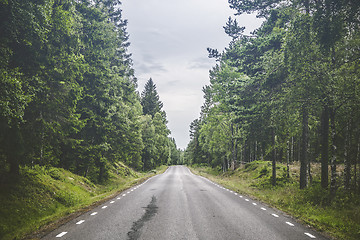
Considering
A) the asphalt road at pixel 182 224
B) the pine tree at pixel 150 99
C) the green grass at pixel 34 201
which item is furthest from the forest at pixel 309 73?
the pine tree at pixel 150 99

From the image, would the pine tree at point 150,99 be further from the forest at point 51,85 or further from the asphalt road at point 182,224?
the asphalt road at point 182,224

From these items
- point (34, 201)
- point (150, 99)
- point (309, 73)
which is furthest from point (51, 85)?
point (150, 99)

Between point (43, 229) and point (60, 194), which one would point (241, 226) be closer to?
point (43, 229)

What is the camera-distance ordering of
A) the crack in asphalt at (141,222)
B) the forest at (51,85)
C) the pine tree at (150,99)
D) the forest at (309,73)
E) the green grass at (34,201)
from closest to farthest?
1. the crack in asphalt at (141,222)
2. the green grass at (34,201)
3. the forest at (51,85)
4. the forest at (309,73)
5. the pine tree at (150,99)

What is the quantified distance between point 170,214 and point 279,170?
18286 mm

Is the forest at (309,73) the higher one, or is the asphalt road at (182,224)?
the forest at (309,73)

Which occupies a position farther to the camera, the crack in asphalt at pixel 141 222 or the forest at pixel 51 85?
the forest at pixel 51 85

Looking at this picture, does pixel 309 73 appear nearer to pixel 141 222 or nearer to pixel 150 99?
pixel 141 222

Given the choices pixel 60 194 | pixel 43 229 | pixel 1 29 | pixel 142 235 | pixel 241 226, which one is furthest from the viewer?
pixel 60 194

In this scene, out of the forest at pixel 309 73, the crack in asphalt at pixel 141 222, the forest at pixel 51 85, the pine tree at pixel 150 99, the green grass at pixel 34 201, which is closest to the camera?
the crack in asphalt at pixel 141 222

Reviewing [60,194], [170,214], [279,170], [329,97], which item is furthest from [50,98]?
[279,170]

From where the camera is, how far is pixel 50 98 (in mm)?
10734

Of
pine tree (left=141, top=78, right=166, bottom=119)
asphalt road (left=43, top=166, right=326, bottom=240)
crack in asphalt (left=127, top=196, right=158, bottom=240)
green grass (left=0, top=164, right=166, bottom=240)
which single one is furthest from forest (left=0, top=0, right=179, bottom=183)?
pine tree (left=141, top=78, right=166, bottom=119)

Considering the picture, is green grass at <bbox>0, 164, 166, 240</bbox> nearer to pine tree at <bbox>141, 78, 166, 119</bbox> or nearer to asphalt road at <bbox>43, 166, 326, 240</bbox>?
asphalt road at <bbox>43, 166, 326, 240</bbox>
